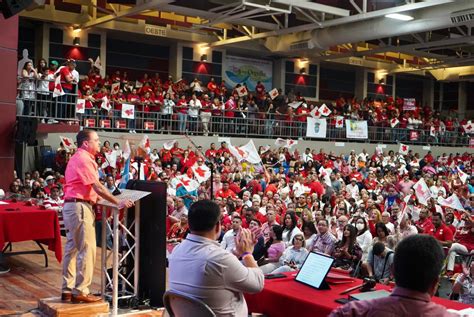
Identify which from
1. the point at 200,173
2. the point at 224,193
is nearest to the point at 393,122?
the point at 224,193

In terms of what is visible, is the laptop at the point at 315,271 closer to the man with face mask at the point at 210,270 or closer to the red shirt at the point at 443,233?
→ the man with face mask at the point at 210,270

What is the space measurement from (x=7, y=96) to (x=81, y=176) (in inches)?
295

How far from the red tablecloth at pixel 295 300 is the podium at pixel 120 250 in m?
1.84

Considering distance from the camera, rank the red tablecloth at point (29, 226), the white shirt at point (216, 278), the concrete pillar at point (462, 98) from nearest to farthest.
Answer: the white shirt at point (216, 278)
the red tablecloth at point (29, 226)
the concrete pillar at point (462, 98)

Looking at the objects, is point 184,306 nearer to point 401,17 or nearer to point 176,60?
point 401,17

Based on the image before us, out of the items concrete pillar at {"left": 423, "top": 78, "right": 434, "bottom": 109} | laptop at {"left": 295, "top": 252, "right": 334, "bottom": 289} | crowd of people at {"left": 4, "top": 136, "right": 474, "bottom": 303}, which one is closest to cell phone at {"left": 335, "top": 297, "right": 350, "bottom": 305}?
laptop at {"left": 295, "top": 252, "right": 334, "bottom": 289}

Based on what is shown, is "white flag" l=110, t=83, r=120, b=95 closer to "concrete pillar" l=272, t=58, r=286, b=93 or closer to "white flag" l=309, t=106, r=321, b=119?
"white flag" l=309, t=106, r=321, b=119

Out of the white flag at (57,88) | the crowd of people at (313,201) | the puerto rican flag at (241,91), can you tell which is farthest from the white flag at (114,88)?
the puerto rican flag at (241,91)

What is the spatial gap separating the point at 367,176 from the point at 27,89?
34.1 ft

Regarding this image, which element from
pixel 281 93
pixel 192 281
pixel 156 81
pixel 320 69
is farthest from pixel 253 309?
pixel 320 69

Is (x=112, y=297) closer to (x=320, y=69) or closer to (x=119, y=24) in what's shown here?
(x=119, y=24)

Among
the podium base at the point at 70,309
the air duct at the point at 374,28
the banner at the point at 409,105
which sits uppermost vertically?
the air duct at the point at 374,28

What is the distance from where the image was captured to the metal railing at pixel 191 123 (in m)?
14.9

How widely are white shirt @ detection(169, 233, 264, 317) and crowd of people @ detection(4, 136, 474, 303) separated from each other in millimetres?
587
